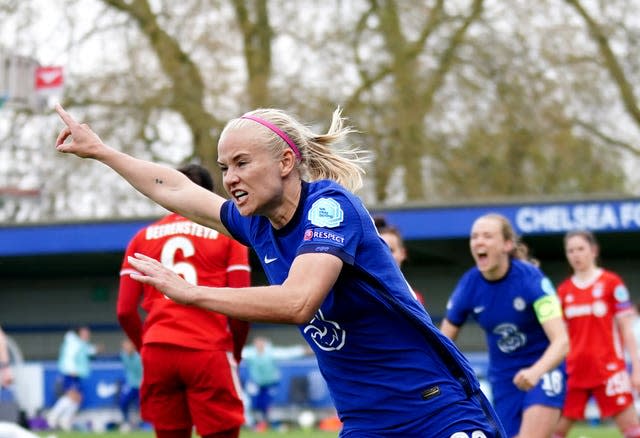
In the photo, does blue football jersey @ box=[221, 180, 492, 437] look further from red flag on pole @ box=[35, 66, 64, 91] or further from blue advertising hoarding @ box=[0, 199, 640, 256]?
blue advertising hoarding @ box=[0, 199, 640, 256]


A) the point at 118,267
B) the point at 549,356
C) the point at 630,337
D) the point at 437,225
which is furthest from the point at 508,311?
the point at 118,267

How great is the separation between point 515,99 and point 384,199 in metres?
3.23

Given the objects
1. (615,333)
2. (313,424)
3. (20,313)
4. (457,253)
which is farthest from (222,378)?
(20,313)

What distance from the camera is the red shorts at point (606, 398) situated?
9.66 metres

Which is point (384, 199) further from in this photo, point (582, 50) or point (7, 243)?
point (7, 243)

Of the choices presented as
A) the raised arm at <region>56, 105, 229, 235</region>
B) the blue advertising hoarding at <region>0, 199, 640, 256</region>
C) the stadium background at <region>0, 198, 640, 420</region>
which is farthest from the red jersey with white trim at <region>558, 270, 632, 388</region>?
the blue advertising hoarding at <region>0, 199, 640, 256</region>

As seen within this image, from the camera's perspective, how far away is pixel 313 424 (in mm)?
18469

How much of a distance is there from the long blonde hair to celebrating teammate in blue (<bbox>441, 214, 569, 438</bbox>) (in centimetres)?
318

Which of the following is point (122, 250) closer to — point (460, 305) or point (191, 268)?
point (460, 305)

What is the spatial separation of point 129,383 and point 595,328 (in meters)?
10.3

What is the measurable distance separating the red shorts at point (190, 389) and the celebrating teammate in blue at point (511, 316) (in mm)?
1506

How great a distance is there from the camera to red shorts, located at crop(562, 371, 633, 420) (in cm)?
966

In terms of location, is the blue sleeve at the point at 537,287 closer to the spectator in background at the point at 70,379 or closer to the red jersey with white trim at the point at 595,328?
the red jersey with white trim at the point at 595,328

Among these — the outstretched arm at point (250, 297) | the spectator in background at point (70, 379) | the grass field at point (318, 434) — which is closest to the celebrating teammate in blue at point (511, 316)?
the outstretched arm at point (250, 297)
